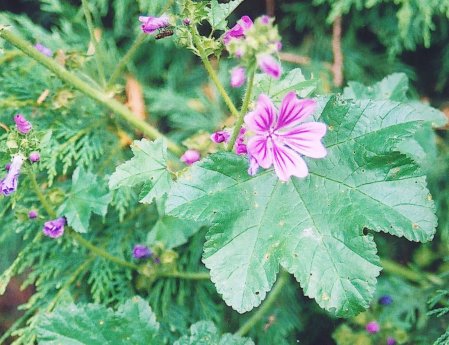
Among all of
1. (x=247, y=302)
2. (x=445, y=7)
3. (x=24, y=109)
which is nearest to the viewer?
(x=247, y=302)

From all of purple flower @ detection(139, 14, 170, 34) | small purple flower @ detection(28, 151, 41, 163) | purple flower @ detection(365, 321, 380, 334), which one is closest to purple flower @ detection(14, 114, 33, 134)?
small purple flower @ detection(28, 151, 41, 163)

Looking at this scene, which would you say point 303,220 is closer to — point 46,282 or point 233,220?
point 233,220

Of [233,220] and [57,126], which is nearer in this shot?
[233,220]

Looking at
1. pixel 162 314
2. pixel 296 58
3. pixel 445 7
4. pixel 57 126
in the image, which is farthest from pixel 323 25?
pixel 162 314

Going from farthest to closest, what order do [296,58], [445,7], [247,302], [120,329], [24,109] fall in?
[296,58], [24,109], [445,7], [120,329], [247,302]

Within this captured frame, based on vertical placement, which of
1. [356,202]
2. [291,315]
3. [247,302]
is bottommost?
[291,315]

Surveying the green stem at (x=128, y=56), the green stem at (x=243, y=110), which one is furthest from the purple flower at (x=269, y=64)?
the green stem at (x=128, y=56)

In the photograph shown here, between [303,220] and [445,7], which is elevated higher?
[445,7]
